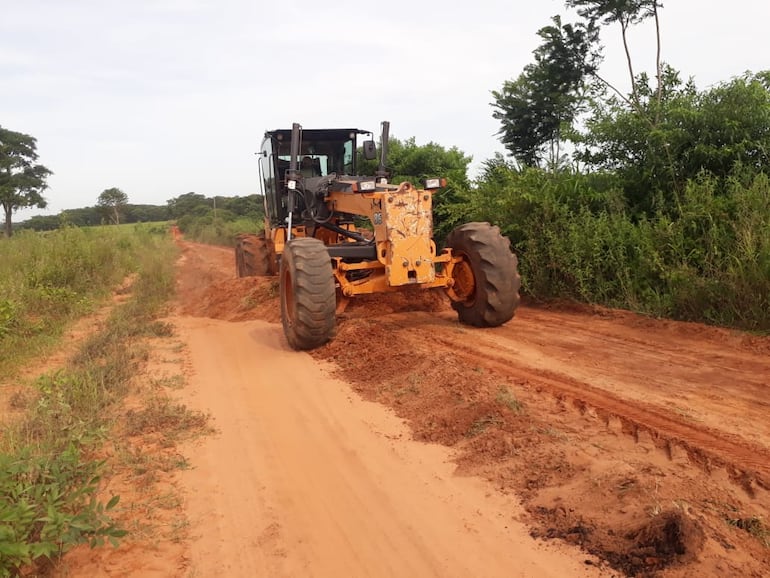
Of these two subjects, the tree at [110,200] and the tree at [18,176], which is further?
the tree at [110,200]

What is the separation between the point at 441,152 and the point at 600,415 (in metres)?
10.2

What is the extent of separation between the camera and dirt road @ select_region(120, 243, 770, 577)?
2.87 metres

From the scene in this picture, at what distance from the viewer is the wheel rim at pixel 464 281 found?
7242 millimetres

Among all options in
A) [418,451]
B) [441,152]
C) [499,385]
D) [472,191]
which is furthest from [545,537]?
[441,152]

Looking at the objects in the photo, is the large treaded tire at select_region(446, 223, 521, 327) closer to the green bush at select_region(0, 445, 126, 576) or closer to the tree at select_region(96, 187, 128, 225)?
the green bush at select_region(0, 445, 126, 576)

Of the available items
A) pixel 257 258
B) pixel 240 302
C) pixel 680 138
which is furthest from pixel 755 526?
pixel 257 258

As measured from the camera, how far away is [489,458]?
149 inches

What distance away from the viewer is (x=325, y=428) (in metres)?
4.57

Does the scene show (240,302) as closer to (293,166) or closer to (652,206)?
(293,166)

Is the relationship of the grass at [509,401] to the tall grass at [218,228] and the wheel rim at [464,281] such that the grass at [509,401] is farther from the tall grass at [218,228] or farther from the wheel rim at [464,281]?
the tall grass at [218,228]

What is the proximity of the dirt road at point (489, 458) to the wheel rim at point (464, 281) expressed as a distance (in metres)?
0.85

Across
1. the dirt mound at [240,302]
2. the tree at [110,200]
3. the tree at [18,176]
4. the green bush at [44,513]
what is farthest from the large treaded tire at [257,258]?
the tree at [110,200]

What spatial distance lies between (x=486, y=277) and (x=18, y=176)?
31.0 m

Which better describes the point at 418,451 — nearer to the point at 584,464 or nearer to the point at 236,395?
the point at 584,464
